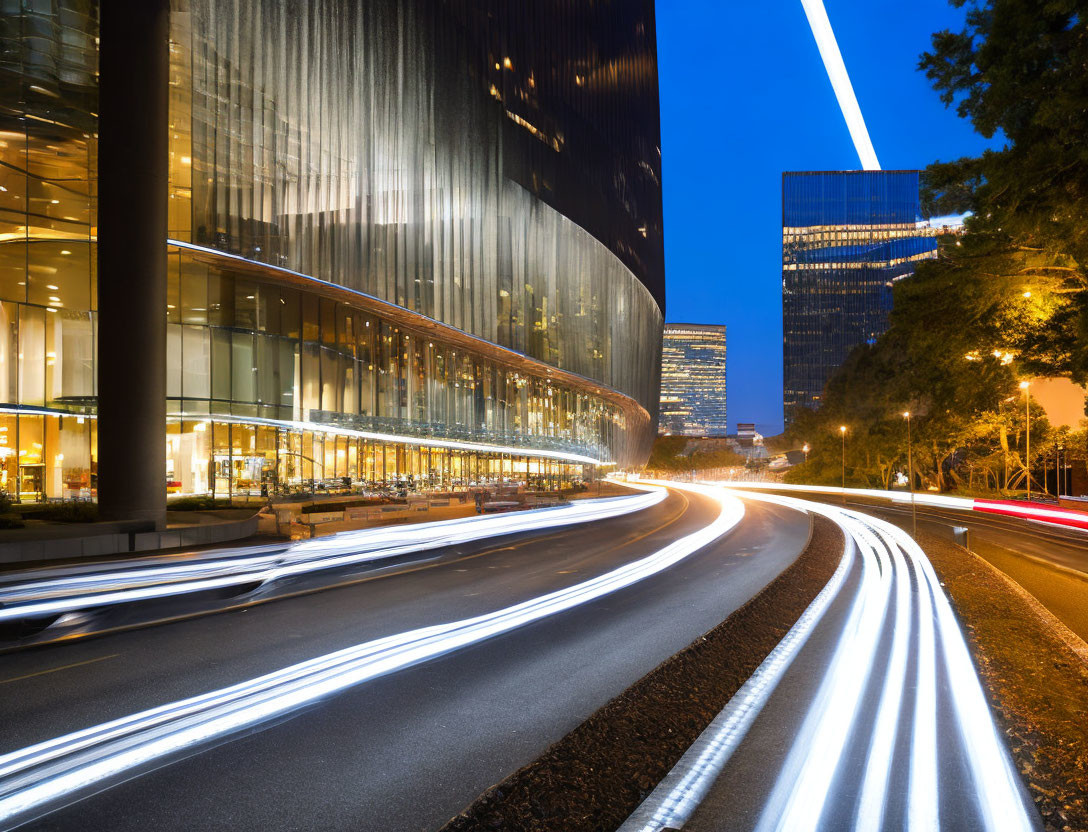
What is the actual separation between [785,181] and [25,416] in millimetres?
204447

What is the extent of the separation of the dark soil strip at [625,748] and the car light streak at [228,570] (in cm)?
764

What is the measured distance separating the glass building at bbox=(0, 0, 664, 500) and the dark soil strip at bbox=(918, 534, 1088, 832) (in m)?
19.2

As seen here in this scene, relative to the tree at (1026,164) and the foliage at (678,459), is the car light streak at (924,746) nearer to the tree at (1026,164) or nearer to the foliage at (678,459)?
the tree at (1026,164)

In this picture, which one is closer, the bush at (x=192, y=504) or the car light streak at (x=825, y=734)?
the car light streak at (x=825, y=734)

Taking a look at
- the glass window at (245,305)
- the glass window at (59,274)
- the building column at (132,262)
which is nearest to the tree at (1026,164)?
the building column at (132,262)

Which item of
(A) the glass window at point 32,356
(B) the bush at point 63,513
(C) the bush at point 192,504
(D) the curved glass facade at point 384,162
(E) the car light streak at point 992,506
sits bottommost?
(E) the car light streak at point 992,506

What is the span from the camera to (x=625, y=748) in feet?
17.0

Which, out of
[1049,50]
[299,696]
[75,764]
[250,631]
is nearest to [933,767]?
[299,696]

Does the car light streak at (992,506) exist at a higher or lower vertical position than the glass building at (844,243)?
lower

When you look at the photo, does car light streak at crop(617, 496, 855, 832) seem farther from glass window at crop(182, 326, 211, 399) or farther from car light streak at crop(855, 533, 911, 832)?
glass window at crop(182, 326, 211, 399)

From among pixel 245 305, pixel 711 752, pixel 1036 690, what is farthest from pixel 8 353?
pixel 1036 690

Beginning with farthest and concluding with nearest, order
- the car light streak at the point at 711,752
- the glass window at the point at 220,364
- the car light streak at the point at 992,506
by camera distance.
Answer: the glass window at the point at 220,364, the car light streak at the point at 992,506, the car light streak at the point at 711,752

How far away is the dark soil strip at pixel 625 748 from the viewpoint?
4168mm

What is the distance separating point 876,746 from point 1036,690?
2.56 metres
